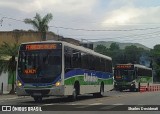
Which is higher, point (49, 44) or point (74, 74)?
point (49, 44)

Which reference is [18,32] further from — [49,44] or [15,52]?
[49,44]

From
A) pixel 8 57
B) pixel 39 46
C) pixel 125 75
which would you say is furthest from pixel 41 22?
pixel 39 46

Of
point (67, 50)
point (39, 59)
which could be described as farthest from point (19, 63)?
point (67, 50)

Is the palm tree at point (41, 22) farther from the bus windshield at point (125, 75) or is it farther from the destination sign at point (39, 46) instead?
the destination sign at point (39, 46)

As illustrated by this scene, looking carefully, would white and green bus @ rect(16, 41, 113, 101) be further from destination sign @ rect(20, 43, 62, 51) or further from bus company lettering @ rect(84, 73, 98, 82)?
bus company lettering @ rect(84, 73, 98, 82)

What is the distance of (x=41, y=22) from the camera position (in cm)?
5684

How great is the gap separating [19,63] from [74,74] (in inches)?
132

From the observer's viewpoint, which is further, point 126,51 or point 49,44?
point 126,51

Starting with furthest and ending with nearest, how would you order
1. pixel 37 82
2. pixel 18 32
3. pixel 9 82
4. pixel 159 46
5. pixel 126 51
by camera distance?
pixel 159 46, pixel 126 51, pixel 18 32, pixel 9 82, pixel 37 82

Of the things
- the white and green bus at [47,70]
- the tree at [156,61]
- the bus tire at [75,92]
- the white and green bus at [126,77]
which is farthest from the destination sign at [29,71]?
the tree at [156,61]

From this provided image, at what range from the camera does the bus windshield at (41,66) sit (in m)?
21.8

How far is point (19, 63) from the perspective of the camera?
22.6 metres

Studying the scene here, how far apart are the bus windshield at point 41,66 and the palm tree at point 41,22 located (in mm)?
33705

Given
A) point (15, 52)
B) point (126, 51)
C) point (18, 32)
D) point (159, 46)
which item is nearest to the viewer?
point (15, 52)
